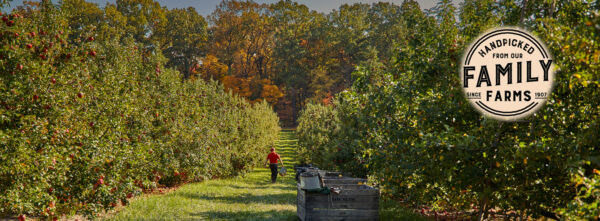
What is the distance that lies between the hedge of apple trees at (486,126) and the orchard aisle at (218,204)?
15.9 feet

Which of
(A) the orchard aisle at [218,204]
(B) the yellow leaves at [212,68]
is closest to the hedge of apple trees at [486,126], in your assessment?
(A) the orchard aisle at [218,204]

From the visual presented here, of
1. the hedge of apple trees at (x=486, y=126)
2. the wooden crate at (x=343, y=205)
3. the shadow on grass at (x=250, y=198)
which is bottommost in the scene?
the shadow on grass at (x=250, y=198)

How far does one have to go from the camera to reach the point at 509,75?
5.15 metres

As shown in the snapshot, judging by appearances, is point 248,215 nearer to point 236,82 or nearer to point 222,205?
point 222,205

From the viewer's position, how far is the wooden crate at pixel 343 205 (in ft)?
30.9

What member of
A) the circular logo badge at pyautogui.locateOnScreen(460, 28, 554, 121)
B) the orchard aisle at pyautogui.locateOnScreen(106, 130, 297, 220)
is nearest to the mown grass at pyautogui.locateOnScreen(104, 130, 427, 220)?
the orchard aisle at pyautogui.locateOnScreen(106, 130, 297, 220)

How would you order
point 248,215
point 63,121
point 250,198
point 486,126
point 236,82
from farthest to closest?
point 236,82 → point 250,198 → point 248,215 → point 63,121 → point 486,126

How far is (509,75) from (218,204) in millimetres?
10590

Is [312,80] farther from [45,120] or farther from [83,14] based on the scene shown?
[45,120]

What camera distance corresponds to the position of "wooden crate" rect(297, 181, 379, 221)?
941 centimetres

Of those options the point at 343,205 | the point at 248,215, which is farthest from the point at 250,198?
the point at 343,205

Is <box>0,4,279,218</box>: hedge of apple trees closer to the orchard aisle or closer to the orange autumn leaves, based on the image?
the orchard aisle

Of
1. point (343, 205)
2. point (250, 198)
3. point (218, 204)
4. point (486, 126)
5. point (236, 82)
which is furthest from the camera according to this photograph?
point (236, 82)

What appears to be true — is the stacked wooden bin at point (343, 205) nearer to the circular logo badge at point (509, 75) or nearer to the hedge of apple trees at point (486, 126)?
the hedge of apple trees at point (486, 126)
